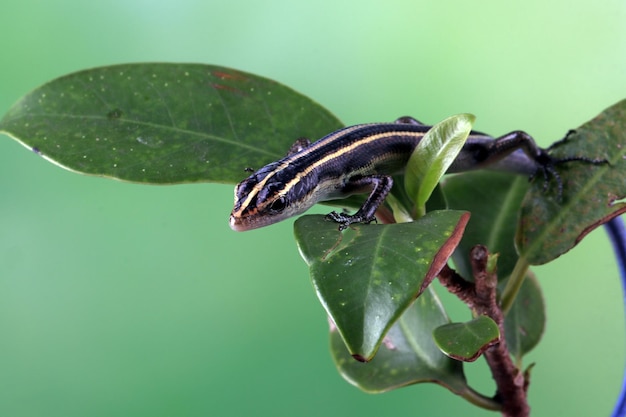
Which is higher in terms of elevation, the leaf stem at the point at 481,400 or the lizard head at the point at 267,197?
the lizard head at the point at 267,197

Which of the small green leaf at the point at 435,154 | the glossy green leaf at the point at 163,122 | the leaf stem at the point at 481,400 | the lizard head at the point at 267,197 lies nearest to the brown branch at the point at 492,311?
the leaf stem at the point at 481,400

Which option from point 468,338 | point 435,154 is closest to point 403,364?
point 468,338

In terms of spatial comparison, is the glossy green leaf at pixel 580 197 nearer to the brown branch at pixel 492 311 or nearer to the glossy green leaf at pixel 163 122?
the brown branch at pixel 492 311

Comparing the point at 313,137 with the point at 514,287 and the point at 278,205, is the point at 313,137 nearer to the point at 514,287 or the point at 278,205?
the point at 278,205

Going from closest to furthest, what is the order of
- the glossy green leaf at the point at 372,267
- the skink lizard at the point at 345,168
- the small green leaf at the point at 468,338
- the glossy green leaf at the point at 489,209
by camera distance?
the glossy green leaf at the point at 372,267
the small green leaf at the point at 468,338
the skink lizard at the point at 345,168
the glossy green leaf at the point at 489,209

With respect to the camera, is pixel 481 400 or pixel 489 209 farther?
pixel 489 209

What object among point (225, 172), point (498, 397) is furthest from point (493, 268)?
point (225, 172)

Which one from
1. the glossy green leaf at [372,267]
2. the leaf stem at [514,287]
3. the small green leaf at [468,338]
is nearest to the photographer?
the glossy green leaf at [372,267]

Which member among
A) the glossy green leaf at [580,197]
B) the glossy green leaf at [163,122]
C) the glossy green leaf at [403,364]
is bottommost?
the glossy green leaf at [403,364]

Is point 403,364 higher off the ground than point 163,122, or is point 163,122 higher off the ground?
point 163,122
